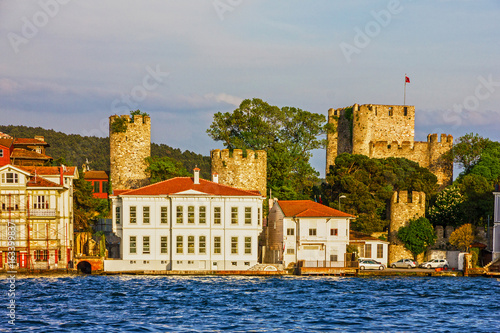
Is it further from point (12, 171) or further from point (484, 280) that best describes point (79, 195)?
point (484, 280)

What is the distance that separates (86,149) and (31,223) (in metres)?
76.1

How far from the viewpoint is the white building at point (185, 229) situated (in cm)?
6178

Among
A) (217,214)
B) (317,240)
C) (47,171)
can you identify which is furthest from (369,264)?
(47,171)

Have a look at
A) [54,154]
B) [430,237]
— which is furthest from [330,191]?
[54,154]

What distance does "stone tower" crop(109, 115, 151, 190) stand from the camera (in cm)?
7544

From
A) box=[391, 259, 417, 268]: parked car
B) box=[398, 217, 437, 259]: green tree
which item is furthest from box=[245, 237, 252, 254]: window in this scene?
box=[398, 217, 437, 259]: green tree

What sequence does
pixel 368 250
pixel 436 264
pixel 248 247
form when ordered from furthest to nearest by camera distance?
pixel 368 250 → pixel 436 264 → pixel 248 247

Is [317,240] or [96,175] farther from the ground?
[96,175]

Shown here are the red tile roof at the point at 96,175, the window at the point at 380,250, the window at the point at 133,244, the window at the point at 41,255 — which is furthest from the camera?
the red tile roof at the point at 96,175

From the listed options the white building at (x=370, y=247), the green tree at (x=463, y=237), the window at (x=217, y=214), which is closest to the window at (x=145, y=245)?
the window at (x=217, y=214)

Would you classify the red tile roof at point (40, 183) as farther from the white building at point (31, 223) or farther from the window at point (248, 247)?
the window at point (248, 247)

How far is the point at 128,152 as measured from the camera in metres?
75.9

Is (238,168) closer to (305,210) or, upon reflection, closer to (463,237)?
(305,210)

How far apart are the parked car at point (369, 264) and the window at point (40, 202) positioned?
74.1ft
